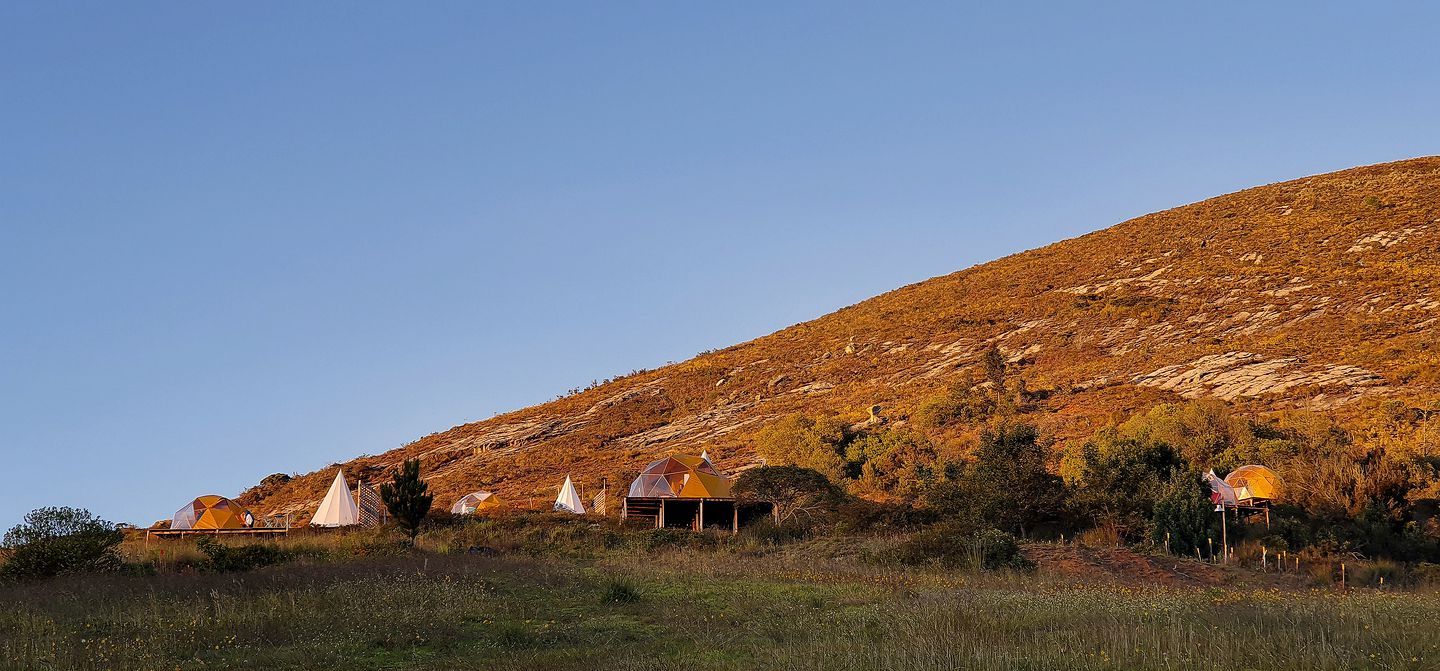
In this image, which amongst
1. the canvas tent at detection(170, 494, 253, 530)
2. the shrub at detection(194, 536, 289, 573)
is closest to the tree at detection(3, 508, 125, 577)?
the shrub at detection(194, 536, 289, 573)

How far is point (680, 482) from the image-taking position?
1436 inches

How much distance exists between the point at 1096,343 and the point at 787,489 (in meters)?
31.9

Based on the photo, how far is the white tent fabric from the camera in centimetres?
2861

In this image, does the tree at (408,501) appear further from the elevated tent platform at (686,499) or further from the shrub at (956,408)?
the shrub at (956,408)

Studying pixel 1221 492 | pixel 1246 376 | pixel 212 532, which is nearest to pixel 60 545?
pixel 212 532

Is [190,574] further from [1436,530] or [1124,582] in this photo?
[1436,530]

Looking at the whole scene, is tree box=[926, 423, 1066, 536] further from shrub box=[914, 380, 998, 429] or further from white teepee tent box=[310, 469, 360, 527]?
white teepee tent box=[310, 469, 360, 527]

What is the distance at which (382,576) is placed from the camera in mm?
18031


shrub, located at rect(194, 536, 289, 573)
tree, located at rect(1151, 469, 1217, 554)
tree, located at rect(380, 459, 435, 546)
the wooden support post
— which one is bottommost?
the wooden support post

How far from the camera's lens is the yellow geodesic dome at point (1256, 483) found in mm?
30031

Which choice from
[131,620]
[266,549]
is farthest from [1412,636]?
[266,549]

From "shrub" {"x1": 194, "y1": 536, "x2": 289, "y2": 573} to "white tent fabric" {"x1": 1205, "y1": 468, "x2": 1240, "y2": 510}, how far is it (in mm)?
22164

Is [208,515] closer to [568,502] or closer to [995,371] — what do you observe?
[568,502]

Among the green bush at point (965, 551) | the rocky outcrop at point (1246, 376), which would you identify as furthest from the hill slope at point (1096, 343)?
the green bush at point (965, 551)
